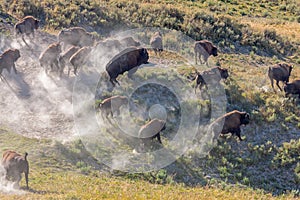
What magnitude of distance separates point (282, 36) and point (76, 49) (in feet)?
63.7

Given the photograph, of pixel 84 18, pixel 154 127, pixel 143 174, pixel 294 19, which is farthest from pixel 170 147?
pixel 294 19

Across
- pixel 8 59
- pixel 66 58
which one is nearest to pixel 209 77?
pixel 66 58

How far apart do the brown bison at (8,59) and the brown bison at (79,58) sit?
276cm

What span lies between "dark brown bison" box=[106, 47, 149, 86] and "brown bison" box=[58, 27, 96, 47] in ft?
13.0

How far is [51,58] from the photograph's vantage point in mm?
23172

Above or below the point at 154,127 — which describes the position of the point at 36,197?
above

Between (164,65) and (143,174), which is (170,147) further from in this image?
(164,65)

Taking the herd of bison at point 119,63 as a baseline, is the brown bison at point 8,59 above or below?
above

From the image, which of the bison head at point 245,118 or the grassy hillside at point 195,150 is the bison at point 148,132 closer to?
the grassy hillside at point 195,150

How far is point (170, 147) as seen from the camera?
63.2ft

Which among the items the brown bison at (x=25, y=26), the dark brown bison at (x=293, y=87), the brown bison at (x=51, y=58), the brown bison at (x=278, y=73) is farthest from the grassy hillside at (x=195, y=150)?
the brown bison at (x=51, y=58)

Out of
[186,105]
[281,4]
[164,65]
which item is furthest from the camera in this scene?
[281,4]

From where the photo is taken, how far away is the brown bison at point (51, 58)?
75.9 feet

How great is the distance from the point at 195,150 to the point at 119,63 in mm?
5902
